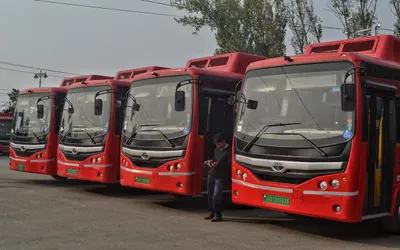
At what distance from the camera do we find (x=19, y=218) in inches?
368

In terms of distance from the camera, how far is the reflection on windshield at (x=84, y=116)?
42.9ft

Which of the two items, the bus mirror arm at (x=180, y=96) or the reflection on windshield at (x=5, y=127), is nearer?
the bus mirror arm at (x=180, y=96)

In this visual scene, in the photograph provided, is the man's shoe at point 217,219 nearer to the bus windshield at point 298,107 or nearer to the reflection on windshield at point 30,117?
the bus windshield at point 298,107

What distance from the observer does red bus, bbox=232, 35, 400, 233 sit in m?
7.87

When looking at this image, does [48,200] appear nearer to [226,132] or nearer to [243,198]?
[226,132]

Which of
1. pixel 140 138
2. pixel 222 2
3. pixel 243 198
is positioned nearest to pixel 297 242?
pixel 243 198

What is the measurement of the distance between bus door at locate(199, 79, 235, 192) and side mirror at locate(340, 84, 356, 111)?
3.32 m

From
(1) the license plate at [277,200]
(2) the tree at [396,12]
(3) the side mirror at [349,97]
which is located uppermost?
(2) the tree at [396,12]

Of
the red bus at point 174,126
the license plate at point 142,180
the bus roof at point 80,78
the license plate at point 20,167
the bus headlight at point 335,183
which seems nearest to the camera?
the bus headlight at point 335,183

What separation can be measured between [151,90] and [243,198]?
3.73 m

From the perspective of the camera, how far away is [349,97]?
25.8 ft

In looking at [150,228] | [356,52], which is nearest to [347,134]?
[356,52]

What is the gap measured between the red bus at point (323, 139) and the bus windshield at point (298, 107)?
0.02m

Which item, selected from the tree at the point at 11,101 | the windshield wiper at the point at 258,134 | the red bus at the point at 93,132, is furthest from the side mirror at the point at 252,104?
the tree at the point at 11,101
